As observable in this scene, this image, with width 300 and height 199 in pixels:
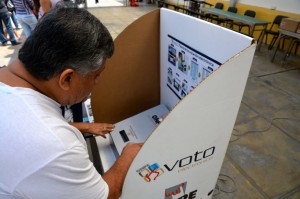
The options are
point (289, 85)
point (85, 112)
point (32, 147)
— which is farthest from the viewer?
point (289, 85)

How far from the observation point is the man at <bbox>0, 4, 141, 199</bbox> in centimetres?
44

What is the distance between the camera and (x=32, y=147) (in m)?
0.43

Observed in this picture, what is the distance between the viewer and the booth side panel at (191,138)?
1.72 ft

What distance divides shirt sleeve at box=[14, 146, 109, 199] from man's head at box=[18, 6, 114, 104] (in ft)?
0.63

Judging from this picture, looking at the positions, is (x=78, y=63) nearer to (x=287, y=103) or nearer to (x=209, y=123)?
(x=209, y=123)

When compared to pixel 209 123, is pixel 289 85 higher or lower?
lower

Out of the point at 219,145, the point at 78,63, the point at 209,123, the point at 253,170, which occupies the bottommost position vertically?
the point at 253,170

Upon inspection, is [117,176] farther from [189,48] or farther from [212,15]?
[212,15]

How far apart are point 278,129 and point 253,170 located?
29.3 inches

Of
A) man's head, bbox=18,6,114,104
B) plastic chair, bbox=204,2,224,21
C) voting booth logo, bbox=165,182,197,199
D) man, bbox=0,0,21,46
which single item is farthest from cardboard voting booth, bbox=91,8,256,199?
plastic chair, bbox=204,2,224,21

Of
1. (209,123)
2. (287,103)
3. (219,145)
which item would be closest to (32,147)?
(209,123)

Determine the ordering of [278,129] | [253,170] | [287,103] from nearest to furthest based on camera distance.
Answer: [253,170] < [278,129] < [287,103]

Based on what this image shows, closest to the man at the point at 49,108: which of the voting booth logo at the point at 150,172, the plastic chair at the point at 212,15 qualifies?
the voting booth logo at the point at 150,172

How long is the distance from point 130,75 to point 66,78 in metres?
0.60
